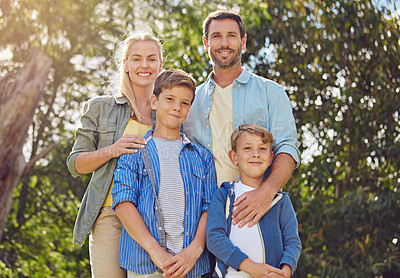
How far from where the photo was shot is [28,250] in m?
7.78

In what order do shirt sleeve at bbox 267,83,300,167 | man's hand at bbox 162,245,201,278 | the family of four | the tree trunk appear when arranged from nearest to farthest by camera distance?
man's hand at bbox 162,245,201,278, the family of four, shirt sleeve at bbox 267,83,300,167, the tree trunk

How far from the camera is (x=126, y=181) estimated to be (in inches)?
90.4

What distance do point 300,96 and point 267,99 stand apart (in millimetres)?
3233

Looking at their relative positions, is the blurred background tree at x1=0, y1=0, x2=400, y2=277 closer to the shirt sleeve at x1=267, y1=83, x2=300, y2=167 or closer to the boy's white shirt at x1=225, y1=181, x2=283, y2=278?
the shirt sleeve at x1=267, y1=83, x2=300, y2=167

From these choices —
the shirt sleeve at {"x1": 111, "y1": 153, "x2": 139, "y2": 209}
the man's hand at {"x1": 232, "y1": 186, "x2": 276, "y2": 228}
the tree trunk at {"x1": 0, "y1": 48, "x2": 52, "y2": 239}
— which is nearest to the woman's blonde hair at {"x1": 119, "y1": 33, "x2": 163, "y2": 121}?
the shirt sleeve at {"x1": 111, "y1": 153, "x2": 139, "y2": 209}

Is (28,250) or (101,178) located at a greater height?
(101,178)

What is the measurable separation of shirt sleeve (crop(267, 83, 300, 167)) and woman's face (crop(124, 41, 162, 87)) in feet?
2.05

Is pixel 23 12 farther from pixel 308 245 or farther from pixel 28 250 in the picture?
pixel 308 245

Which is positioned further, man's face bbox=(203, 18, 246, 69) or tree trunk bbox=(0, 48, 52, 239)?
tree trunk bbox=(0, 48, 52, 239)

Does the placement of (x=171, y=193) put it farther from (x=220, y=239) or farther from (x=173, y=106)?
(x=173, y=106)

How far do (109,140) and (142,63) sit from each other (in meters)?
0.45

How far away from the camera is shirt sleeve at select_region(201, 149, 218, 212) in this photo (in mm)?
2389

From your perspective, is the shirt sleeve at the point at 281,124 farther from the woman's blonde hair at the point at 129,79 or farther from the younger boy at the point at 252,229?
the woman's blonde hair at the point at 129,79

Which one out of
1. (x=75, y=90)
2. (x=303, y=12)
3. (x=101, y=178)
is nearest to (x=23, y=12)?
(x=75, y=90)
